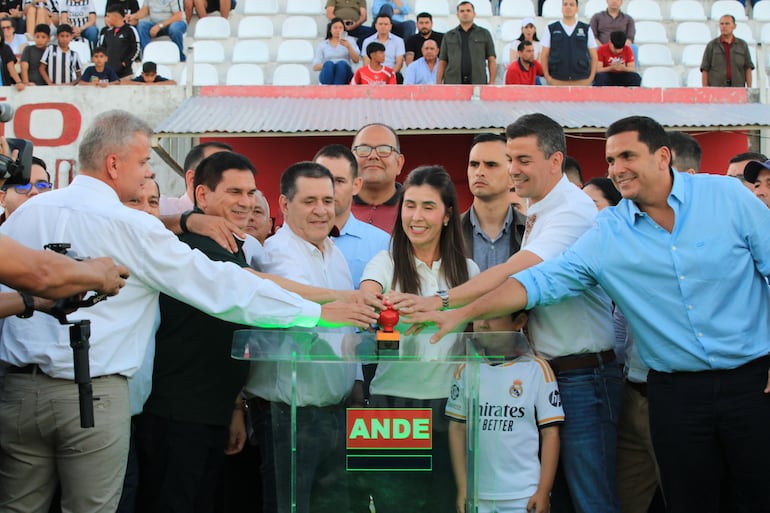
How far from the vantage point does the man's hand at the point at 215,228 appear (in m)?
3.43

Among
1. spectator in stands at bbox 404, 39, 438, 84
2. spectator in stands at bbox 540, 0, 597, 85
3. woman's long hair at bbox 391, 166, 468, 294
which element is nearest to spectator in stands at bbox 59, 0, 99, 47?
spectator in stands at bbox 404, 39, 438, 84

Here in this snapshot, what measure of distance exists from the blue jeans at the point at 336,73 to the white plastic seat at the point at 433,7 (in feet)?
8.86

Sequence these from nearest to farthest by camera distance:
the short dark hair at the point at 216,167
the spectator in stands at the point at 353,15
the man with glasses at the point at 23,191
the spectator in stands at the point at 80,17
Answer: the short dark hair at the point at 216,167 → the man with glasses at the point at 23,191 → the spectator in stands at the point at 353,15 → the spectator in stands at the point at 80,17

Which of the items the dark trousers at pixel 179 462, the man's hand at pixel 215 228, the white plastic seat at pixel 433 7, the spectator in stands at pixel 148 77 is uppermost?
the white plastic seat at pixel 433 7

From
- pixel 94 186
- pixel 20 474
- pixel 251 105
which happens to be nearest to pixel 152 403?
pixel 20 474

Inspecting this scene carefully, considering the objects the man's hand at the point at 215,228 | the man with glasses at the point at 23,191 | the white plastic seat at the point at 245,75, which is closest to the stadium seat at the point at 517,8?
the white plastic seat at the point at 245,75

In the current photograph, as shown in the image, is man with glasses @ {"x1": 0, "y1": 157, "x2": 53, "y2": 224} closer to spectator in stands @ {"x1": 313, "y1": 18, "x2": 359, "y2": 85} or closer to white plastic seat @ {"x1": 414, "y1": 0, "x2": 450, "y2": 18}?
spectator in stands @ {"x1": 313, "y1": 18, "x2": 359, "y2": 85}

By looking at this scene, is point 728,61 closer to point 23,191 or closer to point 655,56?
point 655,56

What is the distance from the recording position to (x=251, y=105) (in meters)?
10.4

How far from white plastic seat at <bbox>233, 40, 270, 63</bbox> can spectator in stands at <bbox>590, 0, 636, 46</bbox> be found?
190 inches

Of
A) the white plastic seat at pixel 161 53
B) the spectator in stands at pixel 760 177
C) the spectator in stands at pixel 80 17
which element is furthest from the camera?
the spectator in stands at pixel 80 17

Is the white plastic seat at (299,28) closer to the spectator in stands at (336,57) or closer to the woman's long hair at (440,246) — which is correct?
the spectator in stands at (336,57)

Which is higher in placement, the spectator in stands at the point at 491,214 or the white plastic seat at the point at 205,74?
the white plastic seat at the point at 205,74

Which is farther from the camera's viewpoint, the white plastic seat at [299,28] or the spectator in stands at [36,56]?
the white plastic seat at [299,28]
